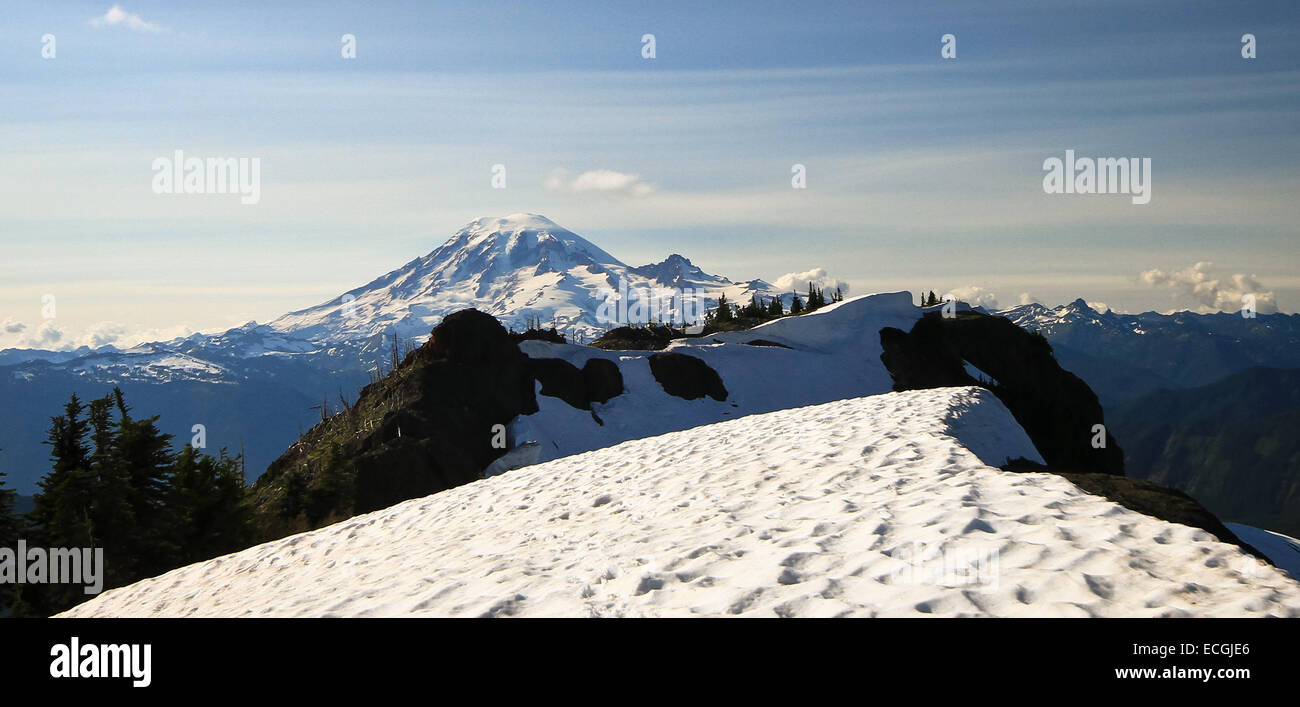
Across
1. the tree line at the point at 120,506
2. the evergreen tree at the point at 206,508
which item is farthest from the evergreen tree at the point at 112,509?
the evergreen tree at the point at 206,508

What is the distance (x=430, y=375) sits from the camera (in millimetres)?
44812

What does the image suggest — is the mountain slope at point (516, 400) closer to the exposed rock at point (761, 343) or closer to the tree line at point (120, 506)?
the exposed rock at point (761, 343)

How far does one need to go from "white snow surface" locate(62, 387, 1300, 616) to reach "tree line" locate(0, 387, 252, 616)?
500 inches

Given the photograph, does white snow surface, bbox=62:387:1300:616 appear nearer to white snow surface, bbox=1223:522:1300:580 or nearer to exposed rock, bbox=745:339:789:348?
white snow surface, bbox=1223:522:1300:580

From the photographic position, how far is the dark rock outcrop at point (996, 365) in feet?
181

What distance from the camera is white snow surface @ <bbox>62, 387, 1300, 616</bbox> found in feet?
25.4

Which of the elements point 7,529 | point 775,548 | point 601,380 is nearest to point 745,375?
point 601,380

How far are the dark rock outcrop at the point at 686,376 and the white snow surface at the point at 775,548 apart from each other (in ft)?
108

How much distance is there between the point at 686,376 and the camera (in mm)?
52312

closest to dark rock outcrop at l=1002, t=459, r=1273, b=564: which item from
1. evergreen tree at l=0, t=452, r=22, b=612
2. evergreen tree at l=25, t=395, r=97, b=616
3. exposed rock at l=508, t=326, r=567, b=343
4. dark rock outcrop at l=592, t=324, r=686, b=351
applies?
evergreen tree at l=25, t=395, r=97, b=616

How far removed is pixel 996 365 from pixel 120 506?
57.7 metres
